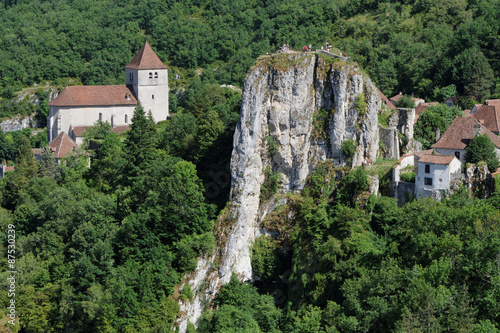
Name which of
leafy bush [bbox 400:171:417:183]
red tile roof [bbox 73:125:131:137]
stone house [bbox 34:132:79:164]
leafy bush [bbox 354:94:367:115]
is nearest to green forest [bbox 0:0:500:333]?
stone house [bbox 34:132:79:164]

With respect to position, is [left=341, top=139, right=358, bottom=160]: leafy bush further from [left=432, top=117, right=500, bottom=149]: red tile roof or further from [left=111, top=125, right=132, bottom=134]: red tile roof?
[left=111, top=125, right=132, bottom=134]: red tile roof

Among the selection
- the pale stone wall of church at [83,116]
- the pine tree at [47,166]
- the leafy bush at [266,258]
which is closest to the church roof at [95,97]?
the pale stone wall of church at [83,116]

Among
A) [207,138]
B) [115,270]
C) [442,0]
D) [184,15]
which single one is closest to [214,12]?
[184,15]

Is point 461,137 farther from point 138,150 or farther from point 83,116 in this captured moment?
point 83,116

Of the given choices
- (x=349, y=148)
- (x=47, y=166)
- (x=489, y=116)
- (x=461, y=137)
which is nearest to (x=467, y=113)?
(x=489, y=116)

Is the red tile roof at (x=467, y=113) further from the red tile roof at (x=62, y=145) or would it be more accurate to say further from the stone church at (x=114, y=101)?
the red tile roof at (x=62, y=145)

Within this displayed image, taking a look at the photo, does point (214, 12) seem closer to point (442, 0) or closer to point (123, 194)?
point (442, 0)
